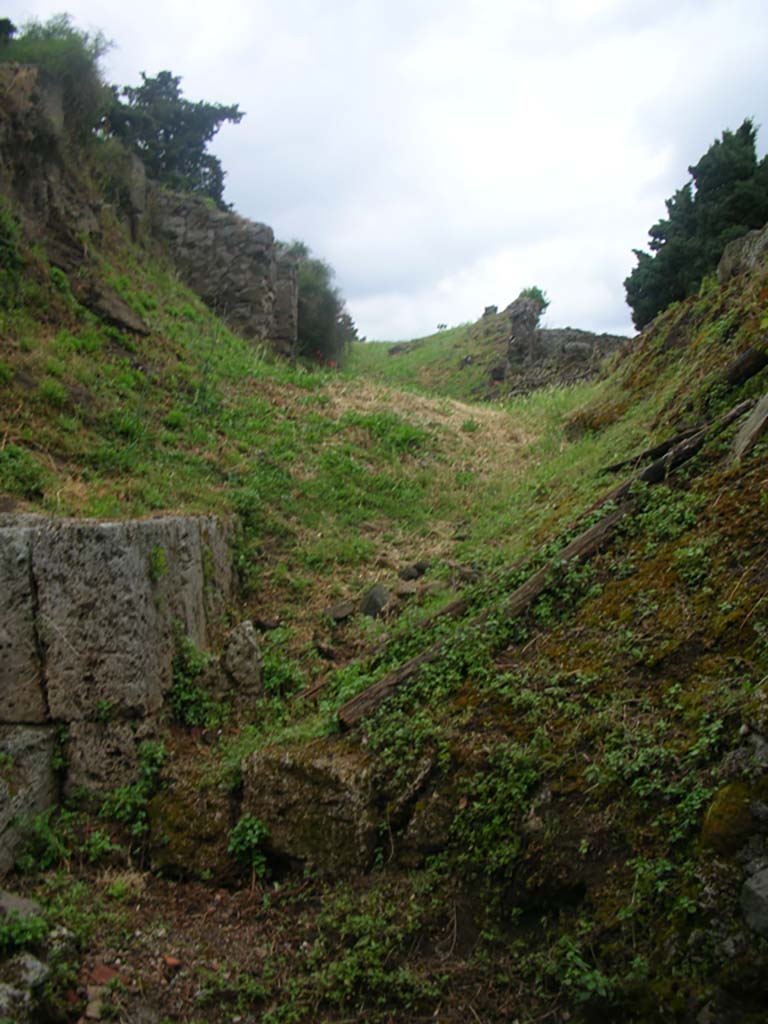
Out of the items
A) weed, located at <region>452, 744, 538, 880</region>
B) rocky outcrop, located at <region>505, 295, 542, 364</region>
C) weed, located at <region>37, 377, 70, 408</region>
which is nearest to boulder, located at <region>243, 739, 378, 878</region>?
weed, located at <region>452, 744, 538, 880</region>

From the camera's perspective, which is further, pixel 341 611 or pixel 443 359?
pixel 443 359

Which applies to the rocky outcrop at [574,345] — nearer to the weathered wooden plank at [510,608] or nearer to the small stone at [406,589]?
the small stone at [406,589]

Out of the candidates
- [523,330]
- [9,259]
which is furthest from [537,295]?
[9,259]

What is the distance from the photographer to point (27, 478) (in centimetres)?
666

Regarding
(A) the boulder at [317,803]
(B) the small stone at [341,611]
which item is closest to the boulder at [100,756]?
(A) the boulder at [317,803]

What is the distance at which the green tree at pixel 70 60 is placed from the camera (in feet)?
46.1

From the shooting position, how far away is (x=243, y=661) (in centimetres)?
608

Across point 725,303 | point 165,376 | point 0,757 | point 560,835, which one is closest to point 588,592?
point 560,835

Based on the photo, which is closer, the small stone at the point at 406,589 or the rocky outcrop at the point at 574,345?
the small stone at the point at 406,589

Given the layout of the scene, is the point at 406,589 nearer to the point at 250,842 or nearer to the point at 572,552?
the point at 572,552

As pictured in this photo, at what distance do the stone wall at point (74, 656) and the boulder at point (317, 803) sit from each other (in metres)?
0.87

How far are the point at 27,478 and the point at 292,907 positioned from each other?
4.08 metres

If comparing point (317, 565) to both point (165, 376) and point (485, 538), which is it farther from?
point (165, 376)

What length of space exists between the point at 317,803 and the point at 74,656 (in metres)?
1.70
